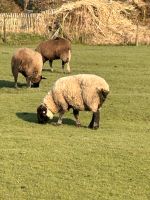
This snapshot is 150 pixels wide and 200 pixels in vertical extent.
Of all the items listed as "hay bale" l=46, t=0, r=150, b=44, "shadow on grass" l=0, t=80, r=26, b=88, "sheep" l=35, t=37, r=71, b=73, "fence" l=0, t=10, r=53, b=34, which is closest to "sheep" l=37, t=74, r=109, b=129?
"shadow on grass" l=0, t=80, r=26, b=88

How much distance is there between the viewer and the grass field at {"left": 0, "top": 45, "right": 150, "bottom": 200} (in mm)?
8211

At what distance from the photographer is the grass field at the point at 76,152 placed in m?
8.21

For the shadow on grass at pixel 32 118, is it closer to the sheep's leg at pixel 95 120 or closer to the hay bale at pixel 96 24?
the sheep's leg at pixel 95 120

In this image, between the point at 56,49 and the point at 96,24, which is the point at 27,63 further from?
the point at 96,24

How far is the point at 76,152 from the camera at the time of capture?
10086 millimetres

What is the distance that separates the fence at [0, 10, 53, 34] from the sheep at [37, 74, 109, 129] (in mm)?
27411

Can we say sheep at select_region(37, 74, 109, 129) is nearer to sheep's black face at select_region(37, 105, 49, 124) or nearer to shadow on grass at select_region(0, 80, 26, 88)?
sheep's black face at select_region(37, 105, 49, 124)

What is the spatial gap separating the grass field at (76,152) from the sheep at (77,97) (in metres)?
0.31

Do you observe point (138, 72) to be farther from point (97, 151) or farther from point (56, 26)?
point (56, 26)

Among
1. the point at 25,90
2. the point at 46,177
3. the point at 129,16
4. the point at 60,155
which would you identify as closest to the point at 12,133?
the point at 60,155

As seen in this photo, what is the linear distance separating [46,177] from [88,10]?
35.5 m

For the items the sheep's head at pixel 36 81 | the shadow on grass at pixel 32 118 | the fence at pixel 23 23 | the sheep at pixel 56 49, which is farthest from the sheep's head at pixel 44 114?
the fence at pixel 23 23

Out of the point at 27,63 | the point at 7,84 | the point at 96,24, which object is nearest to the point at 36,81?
the point at 27,63

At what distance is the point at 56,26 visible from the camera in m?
42.0
